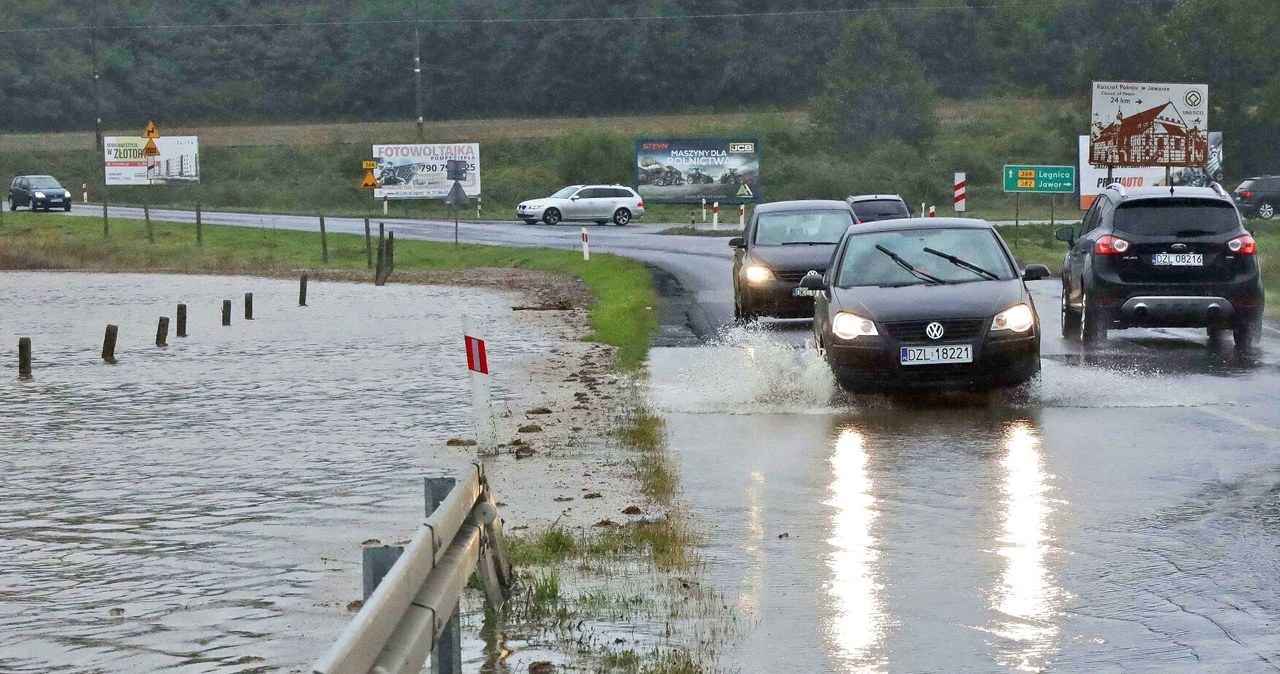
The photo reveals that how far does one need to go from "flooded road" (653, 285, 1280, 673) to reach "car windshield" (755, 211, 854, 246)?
7.66 metres

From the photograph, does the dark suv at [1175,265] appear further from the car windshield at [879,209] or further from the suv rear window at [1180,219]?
the car windshield at [879,209]

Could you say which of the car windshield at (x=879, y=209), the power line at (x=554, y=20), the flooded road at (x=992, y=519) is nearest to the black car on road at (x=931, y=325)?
the flooded road at (x=992, y=519)

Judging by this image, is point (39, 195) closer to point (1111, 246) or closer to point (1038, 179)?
point (1038, 179)

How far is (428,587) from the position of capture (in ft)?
16.5

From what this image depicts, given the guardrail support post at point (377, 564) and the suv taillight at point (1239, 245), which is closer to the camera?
the guardrail support post at point (377, 564)

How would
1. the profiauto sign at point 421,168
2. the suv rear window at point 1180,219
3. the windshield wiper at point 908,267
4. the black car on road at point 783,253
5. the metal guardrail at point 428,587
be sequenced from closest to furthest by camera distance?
the metal guardrail at point 428,587 → the windshield wiper at point 908,267 → the suv rear window at point 1180,219 → the black car on road at point 783,253 → the profiauto sign at point 421,168

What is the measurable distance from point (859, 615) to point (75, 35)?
376ft

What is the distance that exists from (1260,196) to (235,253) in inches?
1380

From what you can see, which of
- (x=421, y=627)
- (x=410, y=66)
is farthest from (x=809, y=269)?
(x=410, y=66)

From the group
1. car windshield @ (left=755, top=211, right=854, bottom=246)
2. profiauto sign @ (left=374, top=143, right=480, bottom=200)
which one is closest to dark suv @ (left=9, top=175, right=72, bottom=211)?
profiauto sign @ (left=374, top=143, right=480, bottom=200)

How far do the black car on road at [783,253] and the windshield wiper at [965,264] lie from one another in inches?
264

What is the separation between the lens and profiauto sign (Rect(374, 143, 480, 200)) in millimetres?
73975

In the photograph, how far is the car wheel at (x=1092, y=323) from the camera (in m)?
18.3

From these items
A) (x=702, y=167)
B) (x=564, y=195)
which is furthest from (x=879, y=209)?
(x=702, y=167)
